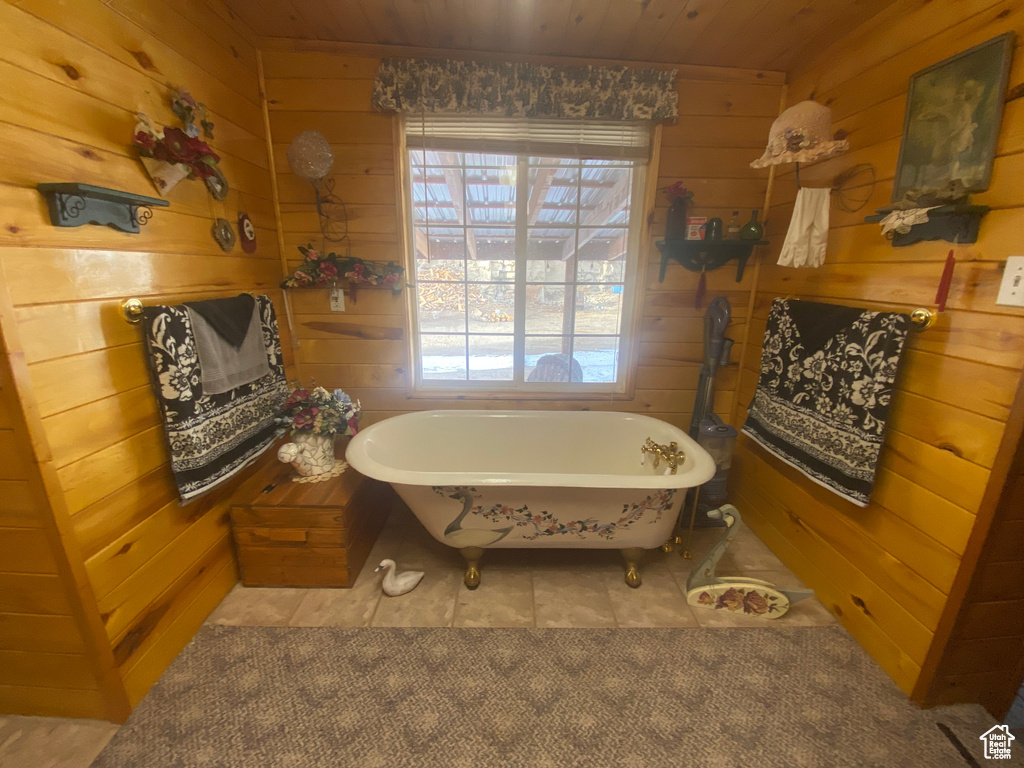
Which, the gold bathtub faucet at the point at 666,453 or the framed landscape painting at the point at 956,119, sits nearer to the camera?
the framed landscape painting at the point at 956,119

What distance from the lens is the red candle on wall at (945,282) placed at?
114 cm

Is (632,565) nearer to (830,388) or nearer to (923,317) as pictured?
(830,388)

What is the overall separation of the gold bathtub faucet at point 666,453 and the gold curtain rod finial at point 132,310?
1887 mm

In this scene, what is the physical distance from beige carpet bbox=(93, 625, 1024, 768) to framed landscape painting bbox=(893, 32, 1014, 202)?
1.53 meters

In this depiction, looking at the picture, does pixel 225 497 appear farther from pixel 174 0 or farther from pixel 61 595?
pixel 174 0

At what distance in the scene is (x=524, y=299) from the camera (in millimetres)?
2211

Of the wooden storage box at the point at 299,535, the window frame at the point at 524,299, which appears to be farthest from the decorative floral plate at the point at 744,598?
the wooden storage box at the point at 299,535

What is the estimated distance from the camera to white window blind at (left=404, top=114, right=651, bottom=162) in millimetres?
1956

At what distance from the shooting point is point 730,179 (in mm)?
1987

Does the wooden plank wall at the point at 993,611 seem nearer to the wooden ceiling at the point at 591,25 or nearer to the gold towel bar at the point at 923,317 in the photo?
the gold towel bar at the point at 923,317

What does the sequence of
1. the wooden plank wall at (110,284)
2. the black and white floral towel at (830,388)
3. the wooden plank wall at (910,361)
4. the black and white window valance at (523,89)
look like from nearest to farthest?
the wooden plank wall at (110,284) < the wooden plank wall at (910,361) < the black and white floral towel at (830,388) < the black and white window valance at (523,89)

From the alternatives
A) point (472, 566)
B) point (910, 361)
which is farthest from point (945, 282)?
point (472, 566)

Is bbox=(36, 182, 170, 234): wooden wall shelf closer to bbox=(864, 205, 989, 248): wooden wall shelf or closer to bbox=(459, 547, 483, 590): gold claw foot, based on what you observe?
bbox=(459, 547, 483, 590): gold claw foot

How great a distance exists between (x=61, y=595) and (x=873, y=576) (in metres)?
2.44
